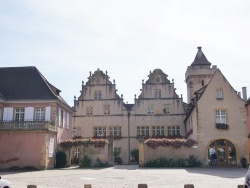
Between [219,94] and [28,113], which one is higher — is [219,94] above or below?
above

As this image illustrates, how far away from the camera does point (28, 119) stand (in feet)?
93.0

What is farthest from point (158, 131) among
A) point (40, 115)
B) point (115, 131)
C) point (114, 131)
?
point (40, 115)

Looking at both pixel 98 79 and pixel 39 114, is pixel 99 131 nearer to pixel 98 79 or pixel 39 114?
pixel 98 79

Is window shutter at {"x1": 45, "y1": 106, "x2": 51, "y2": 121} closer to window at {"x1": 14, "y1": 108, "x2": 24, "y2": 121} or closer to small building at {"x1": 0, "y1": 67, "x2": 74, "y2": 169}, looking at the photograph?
small building at {"x1": 0, "y1": 67, "x2": 74, "y2": 169}

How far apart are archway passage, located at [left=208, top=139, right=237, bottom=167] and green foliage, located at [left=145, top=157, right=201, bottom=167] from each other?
1.86 meters

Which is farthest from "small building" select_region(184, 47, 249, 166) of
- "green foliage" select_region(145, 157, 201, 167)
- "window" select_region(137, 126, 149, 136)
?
"window" select_region(137, 126, 149, 136)

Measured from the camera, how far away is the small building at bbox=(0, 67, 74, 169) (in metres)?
27.2

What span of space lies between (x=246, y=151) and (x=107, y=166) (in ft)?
41.6

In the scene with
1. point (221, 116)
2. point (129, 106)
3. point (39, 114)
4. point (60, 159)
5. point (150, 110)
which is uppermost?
point (129, 106)

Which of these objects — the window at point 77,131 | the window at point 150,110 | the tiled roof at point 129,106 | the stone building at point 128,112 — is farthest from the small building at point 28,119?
the window at point 150,110

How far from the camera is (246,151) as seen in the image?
28.9 m

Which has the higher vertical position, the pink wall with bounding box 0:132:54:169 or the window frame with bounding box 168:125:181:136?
the window frame with bounding box 168:125:181:136

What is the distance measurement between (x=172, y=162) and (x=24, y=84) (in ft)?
51.0

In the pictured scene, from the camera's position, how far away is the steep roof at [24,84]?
28938mm
